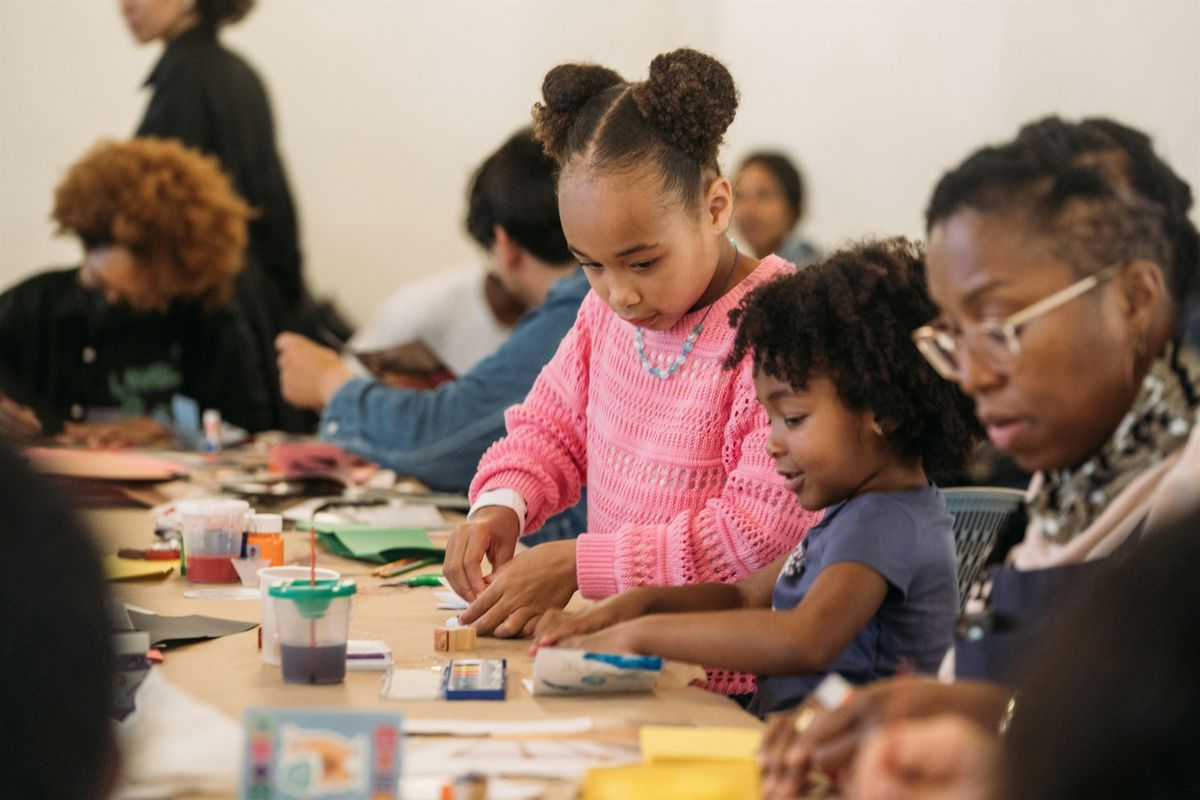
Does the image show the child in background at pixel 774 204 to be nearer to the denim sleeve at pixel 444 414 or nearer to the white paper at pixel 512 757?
the denim sleeve at pixel 444 414

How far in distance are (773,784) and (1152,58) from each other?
274 cm

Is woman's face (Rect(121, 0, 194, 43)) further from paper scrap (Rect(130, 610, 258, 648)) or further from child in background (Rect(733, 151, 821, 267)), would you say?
paper scrap (Rect(130, 610, 258, 648))

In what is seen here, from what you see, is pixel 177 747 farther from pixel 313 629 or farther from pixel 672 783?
pixel 672 783

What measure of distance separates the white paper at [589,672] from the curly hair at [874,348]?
15.2 inches

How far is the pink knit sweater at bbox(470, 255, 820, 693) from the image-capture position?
5.87 feet

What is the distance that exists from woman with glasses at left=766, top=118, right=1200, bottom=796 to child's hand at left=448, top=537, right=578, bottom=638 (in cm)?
63

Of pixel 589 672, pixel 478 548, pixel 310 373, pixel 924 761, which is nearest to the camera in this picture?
pixel 924 761

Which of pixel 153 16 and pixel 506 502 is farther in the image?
pixel 153 16

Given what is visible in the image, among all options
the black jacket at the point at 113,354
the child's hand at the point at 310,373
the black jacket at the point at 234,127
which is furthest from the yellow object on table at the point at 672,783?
the black jacket at the point at 234,127

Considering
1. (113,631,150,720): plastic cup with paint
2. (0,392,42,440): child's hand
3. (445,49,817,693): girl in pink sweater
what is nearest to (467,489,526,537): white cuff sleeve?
(445,49,817,693): girl in pink sweater

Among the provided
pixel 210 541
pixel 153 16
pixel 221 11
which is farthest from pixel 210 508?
pixel 153 16

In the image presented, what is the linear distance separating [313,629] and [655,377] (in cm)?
70

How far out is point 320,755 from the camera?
108cm

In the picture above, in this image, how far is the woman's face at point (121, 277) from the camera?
3959 mm
